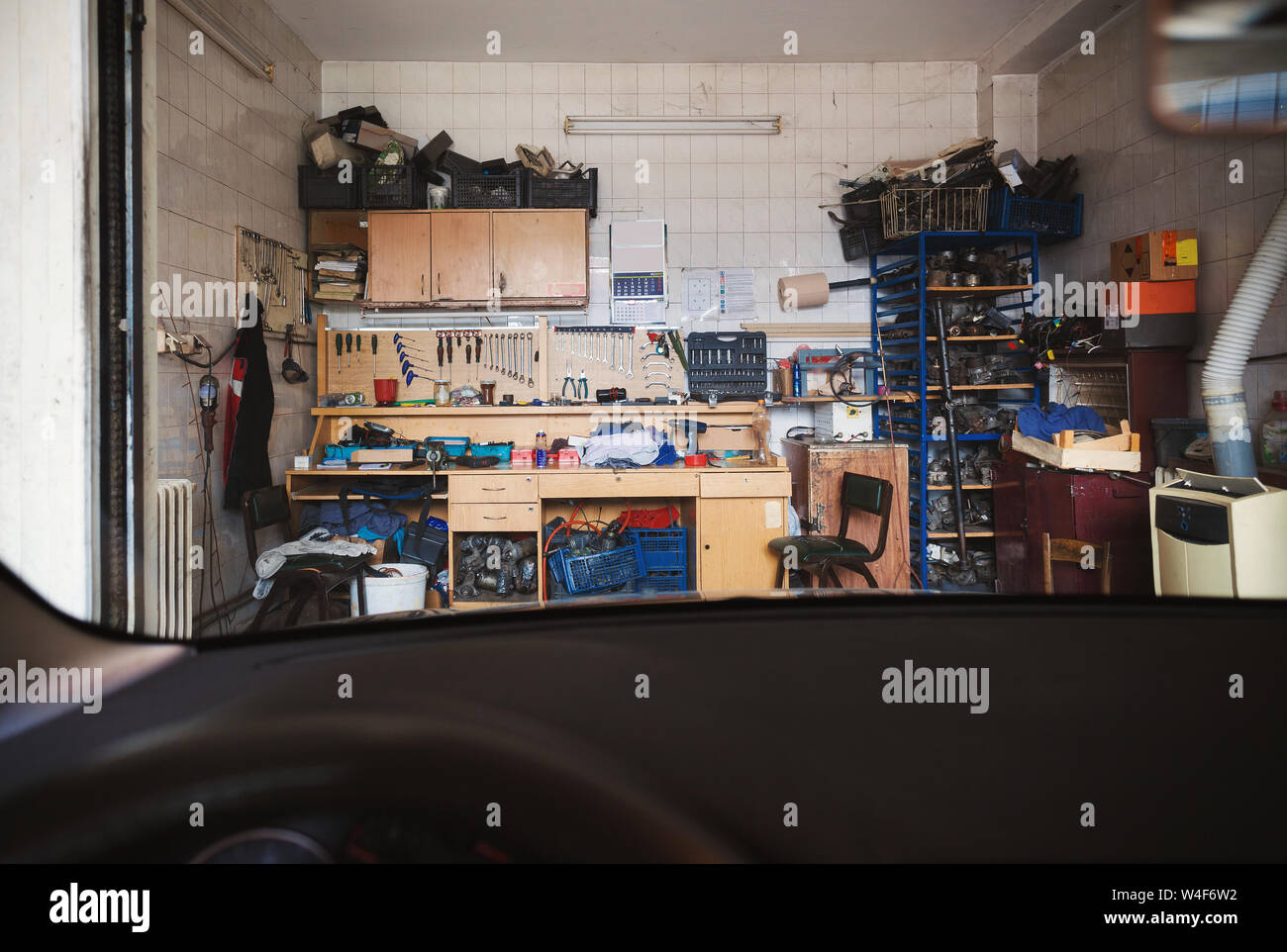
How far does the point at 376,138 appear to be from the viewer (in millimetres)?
4547

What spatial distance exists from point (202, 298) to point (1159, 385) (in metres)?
4.54

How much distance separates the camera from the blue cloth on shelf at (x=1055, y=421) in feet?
11.9

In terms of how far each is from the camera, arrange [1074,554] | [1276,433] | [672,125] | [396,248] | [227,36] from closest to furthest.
→ [1276,433] → [1074,554] → [227,36] → [396,248] → [672,125]

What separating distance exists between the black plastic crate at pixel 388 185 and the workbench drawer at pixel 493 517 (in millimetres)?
1936

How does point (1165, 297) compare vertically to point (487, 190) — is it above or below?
below

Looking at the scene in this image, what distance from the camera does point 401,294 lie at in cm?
457

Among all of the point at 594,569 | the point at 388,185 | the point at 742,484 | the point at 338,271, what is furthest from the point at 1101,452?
the point at 338,271

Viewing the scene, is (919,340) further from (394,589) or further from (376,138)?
(376,138)

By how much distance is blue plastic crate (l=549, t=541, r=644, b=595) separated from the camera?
12.8ft

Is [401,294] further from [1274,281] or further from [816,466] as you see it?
[1274,281]

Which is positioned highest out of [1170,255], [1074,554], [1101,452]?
[1170,255]

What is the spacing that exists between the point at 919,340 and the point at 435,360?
9.80 feet

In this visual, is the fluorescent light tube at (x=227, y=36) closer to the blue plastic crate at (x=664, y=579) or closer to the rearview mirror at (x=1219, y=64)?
the blue plastic crate at (x=664, y=579)

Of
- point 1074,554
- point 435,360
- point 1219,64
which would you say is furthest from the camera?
point 435,360
